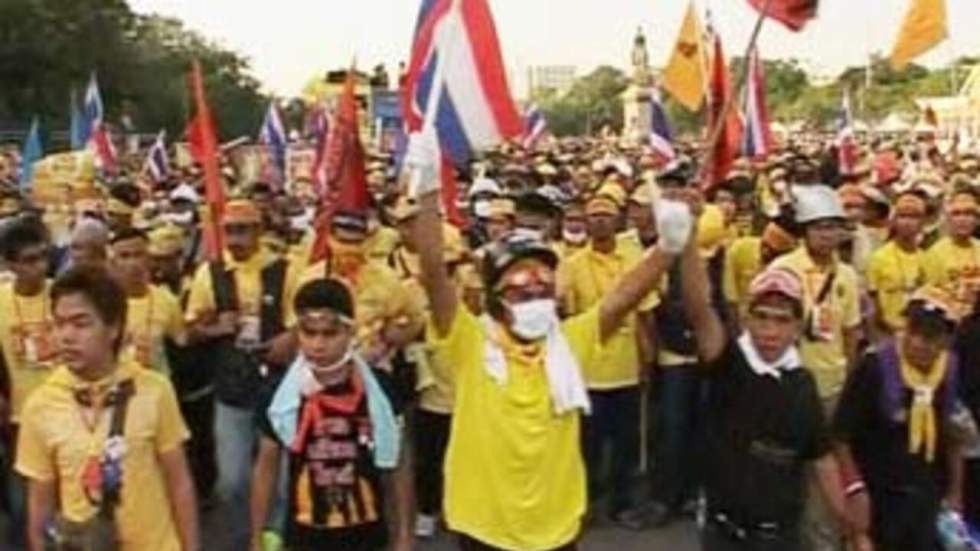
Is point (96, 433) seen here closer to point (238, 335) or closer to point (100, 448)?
point (100, 448)

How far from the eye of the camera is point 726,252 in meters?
8.74

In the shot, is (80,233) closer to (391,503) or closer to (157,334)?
(157,334)

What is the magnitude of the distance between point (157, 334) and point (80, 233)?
32.8 inches

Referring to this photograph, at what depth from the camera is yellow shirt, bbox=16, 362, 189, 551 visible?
4320 millimetres

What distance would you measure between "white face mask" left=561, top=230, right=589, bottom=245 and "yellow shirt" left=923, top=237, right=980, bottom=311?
1850mm

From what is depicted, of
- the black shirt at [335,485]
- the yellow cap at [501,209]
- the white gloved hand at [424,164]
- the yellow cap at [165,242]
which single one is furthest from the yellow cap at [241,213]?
the white gloved hand at [424,164]

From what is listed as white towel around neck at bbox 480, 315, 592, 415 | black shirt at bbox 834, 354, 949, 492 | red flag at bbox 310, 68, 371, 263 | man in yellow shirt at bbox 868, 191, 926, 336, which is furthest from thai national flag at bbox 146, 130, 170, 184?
white towel around neck at bbox 480, 315, 592, 415

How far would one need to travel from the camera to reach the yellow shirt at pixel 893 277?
27.6 ft

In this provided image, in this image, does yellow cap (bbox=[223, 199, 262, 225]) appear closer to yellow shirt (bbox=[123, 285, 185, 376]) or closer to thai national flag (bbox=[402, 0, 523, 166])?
yellow shirt (bbox=[123, 285, 185, 376])

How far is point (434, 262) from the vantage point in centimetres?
465

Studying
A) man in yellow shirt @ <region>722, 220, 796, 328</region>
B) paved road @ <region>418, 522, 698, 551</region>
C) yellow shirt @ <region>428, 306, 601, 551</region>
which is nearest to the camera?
yellow shirt @ <region>428, 306, 601, 551</region>

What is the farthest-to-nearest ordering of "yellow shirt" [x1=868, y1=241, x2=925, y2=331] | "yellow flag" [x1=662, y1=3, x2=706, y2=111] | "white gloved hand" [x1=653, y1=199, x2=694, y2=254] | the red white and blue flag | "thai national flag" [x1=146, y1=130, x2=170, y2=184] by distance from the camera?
"thai national flag" [x1=146, y1=130, x2=170, y2=184], the red white and blue flag, "yellow flag" [x1=662, y1=3, x2=706, y2=111], "yellow shirt" [x1=868, y1=241, x2=925, y2=331], "white gloved hand" [x1=653, y1=199, x2=694, y2=254]

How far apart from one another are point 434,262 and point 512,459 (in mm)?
609

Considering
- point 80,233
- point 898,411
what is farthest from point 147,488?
point 80,233
